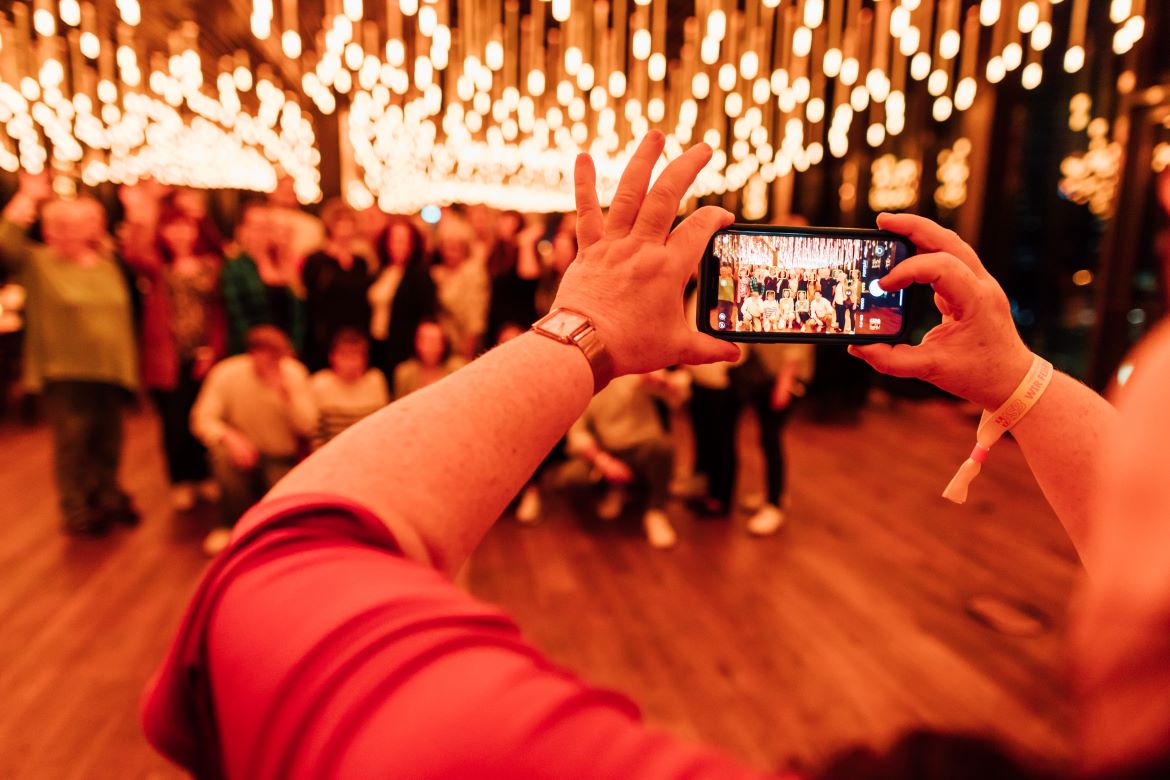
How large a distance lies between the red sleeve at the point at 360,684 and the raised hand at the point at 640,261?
280 millimetres

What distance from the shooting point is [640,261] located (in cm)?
62

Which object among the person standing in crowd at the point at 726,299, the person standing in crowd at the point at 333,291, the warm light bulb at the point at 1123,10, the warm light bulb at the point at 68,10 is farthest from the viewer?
the person standing in crowd at the point at 333,291

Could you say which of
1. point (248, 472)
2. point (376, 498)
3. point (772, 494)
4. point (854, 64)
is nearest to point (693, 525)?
point (772, 494)

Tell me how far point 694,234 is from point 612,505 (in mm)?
3104

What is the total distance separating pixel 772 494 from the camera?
11.9 ft

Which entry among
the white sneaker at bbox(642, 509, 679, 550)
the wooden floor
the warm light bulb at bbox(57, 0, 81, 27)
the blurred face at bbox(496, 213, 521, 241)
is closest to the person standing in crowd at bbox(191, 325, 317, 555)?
the wooden floor

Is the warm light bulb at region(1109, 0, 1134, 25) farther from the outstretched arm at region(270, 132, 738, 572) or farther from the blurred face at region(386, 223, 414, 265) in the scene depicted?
the blurred face at region(386, 223, 414, 265)

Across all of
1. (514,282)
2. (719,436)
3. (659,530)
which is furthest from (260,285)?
(719,436)

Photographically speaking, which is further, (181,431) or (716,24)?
(181,431)

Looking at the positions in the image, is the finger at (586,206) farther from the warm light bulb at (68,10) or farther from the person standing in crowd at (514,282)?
the warm light bulb at (68,10)

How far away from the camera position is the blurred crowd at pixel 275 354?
2.99m

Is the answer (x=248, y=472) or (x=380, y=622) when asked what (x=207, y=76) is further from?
(x=380, y=622)

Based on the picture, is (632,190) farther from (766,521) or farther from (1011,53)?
(1011,53)

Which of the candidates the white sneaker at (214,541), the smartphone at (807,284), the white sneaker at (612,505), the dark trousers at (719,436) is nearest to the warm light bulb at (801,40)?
the dark trousers at (719,436)
